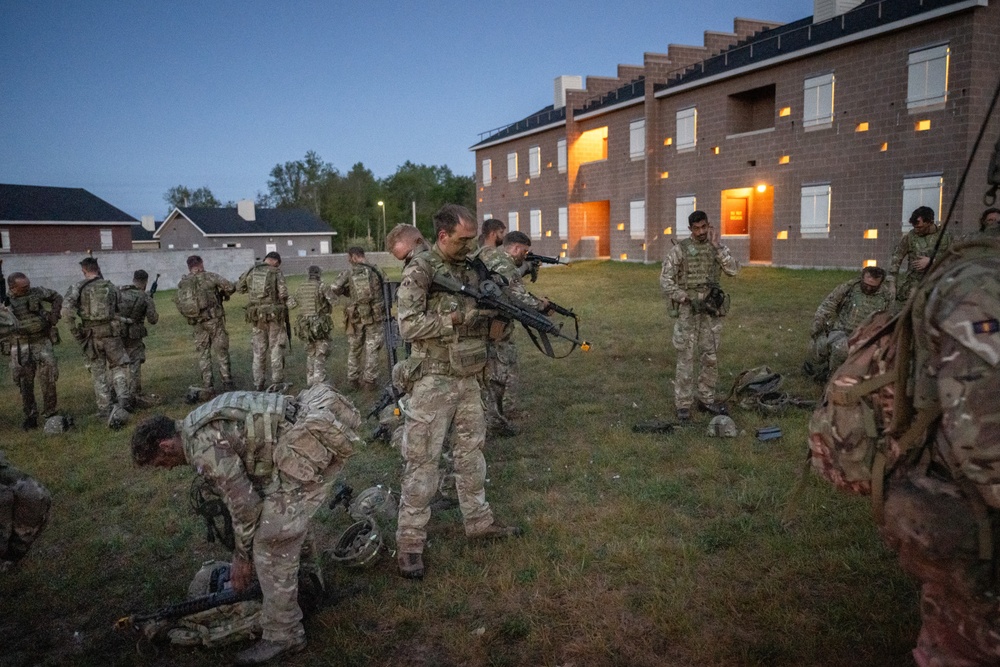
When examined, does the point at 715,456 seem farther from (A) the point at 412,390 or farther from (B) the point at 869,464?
(B) the point at 869,464

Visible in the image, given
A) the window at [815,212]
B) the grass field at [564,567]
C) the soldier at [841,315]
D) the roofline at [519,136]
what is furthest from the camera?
the roofline at [519,136]

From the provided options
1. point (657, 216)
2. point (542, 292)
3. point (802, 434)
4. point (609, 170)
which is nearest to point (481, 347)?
point (802, 434)

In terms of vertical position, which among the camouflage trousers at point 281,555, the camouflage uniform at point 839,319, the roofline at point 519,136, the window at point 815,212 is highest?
the roofline at point 519,136

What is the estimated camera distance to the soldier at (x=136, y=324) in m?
9.12

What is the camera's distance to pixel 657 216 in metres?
27.8

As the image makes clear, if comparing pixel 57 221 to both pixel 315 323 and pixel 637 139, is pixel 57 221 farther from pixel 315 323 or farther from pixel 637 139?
pixel 315 323

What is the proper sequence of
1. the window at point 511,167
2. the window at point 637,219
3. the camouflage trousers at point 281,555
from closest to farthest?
the camouflage trousers at point 281,555 → the window at point 637,219 → the window at point 511,167

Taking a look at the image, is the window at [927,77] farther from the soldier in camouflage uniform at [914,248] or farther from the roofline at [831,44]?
the soldier in camouflage uniform at [914,248]

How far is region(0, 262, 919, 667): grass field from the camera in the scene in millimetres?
3635

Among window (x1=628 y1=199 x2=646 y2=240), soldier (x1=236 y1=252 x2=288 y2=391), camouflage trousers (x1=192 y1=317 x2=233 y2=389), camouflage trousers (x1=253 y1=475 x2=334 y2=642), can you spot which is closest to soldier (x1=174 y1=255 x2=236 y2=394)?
camouflage trousers (x1=192 y1=317 x2=233 y2=389)

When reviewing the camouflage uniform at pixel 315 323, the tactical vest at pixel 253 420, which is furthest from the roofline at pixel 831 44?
the tactical vest at pixel 253 420

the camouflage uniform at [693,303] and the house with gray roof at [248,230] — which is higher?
the house with gray roof at [248,230]

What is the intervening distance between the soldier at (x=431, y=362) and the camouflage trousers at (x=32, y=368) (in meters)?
6.93

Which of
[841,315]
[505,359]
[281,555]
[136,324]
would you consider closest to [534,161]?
[841,315]
